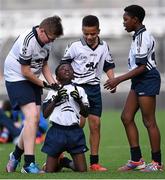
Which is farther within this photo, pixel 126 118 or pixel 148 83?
pixel 126 118

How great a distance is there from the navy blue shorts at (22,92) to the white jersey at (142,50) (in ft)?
4.19

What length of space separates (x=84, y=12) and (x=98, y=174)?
19531mm

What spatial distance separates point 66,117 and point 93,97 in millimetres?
908

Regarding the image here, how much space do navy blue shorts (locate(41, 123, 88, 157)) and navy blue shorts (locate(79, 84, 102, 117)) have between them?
763 mm

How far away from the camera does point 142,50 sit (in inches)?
495

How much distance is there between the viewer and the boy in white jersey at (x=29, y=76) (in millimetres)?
12578

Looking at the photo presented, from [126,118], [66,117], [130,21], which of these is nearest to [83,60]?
[130,21]

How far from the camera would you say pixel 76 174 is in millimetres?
12125

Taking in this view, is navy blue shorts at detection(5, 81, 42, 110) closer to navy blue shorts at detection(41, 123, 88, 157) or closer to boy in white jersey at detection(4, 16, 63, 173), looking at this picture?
boy in white jersey at detection(4, 16, 63, 173)

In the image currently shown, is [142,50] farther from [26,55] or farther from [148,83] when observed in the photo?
[26,55]

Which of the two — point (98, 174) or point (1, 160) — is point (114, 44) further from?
point (98, 174)

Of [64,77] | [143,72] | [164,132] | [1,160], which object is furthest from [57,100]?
[164,132]

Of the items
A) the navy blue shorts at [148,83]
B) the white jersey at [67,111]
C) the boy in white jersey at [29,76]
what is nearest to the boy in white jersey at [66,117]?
the white jersey at [67,111]

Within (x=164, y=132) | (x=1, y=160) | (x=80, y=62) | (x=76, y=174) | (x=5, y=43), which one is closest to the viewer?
(x=76, y=174)
